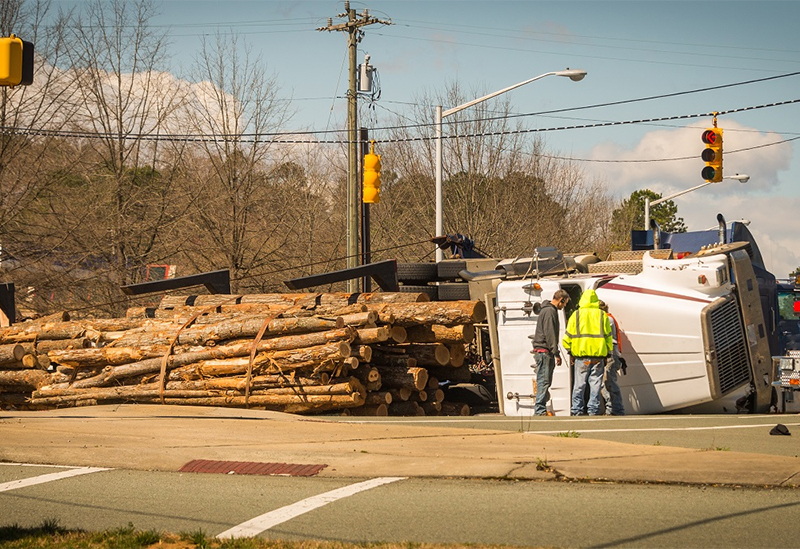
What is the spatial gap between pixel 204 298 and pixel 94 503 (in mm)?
11722

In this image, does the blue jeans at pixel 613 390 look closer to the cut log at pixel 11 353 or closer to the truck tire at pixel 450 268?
the truck tire at pixel 450 268

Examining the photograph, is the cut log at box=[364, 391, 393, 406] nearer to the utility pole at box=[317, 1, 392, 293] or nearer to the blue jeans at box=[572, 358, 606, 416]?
the blue jeans at box=[572, 358, 606, 416]

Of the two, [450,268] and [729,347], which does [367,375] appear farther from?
[729,347]

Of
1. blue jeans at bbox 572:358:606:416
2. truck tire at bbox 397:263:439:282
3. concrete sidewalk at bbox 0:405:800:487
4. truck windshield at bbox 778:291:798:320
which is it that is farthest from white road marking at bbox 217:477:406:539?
truck windshield at bbox 778:291:798:320

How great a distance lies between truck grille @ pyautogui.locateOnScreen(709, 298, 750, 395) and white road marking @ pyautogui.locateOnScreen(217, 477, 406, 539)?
680cm

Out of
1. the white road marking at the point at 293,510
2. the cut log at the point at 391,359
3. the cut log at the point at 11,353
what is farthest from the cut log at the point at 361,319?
the cut log at the point at 11,353

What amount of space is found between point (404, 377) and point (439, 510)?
902cm

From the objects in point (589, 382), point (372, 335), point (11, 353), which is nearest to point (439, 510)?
point (589, 382)

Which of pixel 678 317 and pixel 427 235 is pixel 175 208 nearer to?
pixel 427 235

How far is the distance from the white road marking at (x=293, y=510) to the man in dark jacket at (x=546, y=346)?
6.42m

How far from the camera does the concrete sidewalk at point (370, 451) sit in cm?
820

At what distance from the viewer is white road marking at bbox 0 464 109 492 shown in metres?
8.66

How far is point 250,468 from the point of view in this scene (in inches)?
368

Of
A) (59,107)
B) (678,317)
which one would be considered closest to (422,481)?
(678,317)
